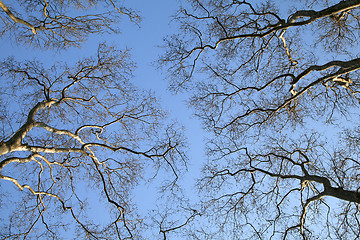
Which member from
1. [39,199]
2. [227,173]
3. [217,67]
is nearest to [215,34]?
[217,67]

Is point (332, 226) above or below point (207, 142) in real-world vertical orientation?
below

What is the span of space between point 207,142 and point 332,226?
373 centimetres

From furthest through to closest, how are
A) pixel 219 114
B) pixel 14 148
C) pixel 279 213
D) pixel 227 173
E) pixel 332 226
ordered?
pixel 219 114 → pixel 227 173 → pixel 279 213 → pixel 332 226 → pixel 14 148

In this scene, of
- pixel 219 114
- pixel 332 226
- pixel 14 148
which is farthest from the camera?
pixel 219 114

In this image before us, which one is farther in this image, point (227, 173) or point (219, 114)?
point (219, 114)

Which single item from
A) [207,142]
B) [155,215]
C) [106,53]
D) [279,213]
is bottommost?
[155,215]

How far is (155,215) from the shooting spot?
7152mm

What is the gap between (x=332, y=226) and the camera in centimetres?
693

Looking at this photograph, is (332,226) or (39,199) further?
(39,199)

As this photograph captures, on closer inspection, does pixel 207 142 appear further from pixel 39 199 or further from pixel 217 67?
pixel 39 199

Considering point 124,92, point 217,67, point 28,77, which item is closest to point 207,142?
point 217,67

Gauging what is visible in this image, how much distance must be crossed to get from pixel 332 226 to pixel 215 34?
5.79m

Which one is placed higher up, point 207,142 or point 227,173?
point 207,142

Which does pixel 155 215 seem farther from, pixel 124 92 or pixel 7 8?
pixel 7 8
